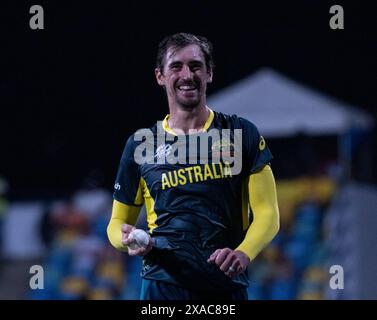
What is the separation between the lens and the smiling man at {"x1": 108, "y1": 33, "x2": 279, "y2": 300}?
394 centimetres

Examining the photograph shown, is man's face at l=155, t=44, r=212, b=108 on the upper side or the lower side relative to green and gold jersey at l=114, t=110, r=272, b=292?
upper

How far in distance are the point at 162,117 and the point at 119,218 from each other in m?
7.69

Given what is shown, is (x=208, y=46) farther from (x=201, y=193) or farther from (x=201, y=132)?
(x=201, y=193)

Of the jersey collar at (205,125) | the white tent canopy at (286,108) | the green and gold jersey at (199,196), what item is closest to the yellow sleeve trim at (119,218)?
the green and gold jersey at (199,196)

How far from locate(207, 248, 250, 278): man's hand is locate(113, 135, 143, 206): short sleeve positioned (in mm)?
601

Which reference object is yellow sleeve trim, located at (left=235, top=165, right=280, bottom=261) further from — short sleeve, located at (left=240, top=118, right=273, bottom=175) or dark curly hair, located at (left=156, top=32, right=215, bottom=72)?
dark curly hair, located at (left=156, top=32, right=215, bottom=72)

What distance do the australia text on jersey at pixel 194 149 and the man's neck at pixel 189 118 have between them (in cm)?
3

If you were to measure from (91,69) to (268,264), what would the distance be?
3697 millimetres

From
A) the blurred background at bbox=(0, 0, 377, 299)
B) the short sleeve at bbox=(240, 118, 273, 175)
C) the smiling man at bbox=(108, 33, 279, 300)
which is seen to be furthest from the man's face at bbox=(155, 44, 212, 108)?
the blurred background at bbox=(0, 0, 377, 299)

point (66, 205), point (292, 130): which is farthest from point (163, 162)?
point (66, 205)

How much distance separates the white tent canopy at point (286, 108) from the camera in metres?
11.6

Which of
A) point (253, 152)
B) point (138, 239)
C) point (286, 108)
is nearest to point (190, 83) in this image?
point (253, 152)
